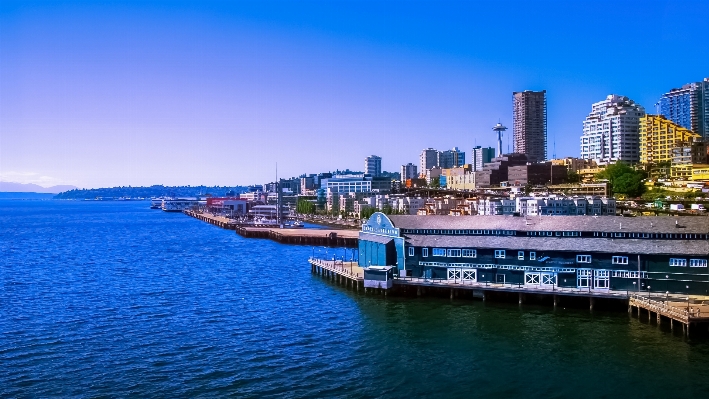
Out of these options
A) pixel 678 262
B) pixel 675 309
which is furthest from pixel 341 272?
pixel 675 309

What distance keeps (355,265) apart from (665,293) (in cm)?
3282

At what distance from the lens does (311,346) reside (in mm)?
40281

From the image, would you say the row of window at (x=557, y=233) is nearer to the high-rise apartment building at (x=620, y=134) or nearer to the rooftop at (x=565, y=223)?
the rooftop at (x=565, y=223)

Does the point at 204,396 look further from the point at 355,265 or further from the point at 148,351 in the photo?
the point at 355,265

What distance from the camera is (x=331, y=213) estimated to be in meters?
198

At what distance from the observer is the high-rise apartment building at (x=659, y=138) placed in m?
158

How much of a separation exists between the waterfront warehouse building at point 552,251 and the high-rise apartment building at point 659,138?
380 ft

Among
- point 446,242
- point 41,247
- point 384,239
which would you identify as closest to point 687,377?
point 446,242

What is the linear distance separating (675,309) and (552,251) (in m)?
11.6

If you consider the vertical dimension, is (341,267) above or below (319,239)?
above

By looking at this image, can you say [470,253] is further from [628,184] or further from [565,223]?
[628,184]

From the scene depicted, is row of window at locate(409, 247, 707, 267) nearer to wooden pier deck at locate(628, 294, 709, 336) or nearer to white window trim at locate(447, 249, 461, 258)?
white window trim at locate(447, 249, 461, 258)

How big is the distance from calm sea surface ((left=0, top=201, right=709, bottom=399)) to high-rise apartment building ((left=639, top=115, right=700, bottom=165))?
127691 millimetres

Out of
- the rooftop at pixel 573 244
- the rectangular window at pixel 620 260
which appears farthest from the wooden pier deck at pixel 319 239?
the rectangular window at pixel 620 260
